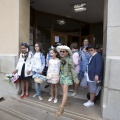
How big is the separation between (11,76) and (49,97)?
1362 millimetres

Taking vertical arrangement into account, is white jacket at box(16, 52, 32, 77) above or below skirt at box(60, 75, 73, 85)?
above

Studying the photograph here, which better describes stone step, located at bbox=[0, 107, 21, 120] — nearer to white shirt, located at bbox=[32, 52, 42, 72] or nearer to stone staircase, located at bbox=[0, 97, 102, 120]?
stone staircase, located at bbox=[0, 97, 102, 120]

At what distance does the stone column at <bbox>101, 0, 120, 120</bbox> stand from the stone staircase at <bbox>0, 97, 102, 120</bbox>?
486 millimetres

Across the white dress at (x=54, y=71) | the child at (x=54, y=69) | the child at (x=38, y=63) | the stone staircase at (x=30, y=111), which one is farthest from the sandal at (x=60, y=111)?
the child at (x=38, y=63)

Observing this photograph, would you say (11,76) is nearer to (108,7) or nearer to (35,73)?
(35,73)

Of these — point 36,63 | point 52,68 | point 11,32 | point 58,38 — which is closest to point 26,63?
point 36,63

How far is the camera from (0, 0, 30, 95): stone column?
5809mm

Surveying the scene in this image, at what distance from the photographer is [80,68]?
17.6ft

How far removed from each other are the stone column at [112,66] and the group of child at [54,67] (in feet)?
2.71

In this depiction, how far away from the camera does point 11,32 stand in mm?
5973

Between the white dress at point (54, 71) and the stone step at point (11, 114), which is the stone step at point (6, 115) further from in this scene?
the white dress at point (54, 71)

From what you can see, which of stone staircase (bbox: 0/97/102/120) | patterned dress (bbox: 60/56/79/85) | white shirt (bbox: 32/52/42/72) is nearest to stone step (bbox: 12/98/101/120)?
stone staircase (bbox: 0/97/102/120)

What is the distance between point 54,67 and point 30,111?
1.32 meters

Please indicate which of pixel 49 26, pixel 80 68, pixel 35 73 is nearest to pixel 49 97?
pixel 35 73
